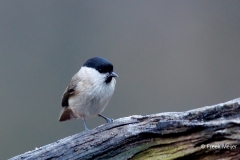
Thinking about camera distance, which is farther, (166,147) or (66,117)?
(66,117)

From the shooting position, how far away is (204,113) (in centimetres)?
150

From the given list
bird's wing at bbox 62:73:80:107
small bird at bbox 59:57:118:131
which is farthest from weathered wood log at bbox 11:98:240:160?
bird's wing at bbox 62:73:80:107

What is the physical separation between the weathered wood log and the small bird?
1.24 feet

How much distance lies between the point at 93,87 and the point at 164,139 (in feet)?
2.31

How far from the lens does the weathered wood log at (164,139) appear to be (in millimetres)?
1398

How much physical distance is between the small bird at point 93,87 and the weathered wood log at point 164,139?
1.24 ft

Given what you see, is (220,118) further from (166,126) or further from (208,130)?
(166,126)

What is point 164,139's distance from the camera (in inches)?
58.9

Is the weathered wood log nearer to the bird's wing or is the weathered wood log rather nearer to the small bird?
the small bird

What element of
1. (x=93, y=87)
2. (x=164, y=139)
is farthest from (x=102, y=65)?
(x=164, y=139)

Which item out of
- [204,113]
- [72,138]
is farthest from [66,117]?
[204,113]

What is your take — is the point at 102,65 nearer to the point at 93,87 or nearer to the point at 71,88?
the point at 93,87

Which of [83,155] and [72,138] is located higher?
[72,138]

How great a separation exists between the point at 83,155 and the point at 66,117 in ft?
2.82
